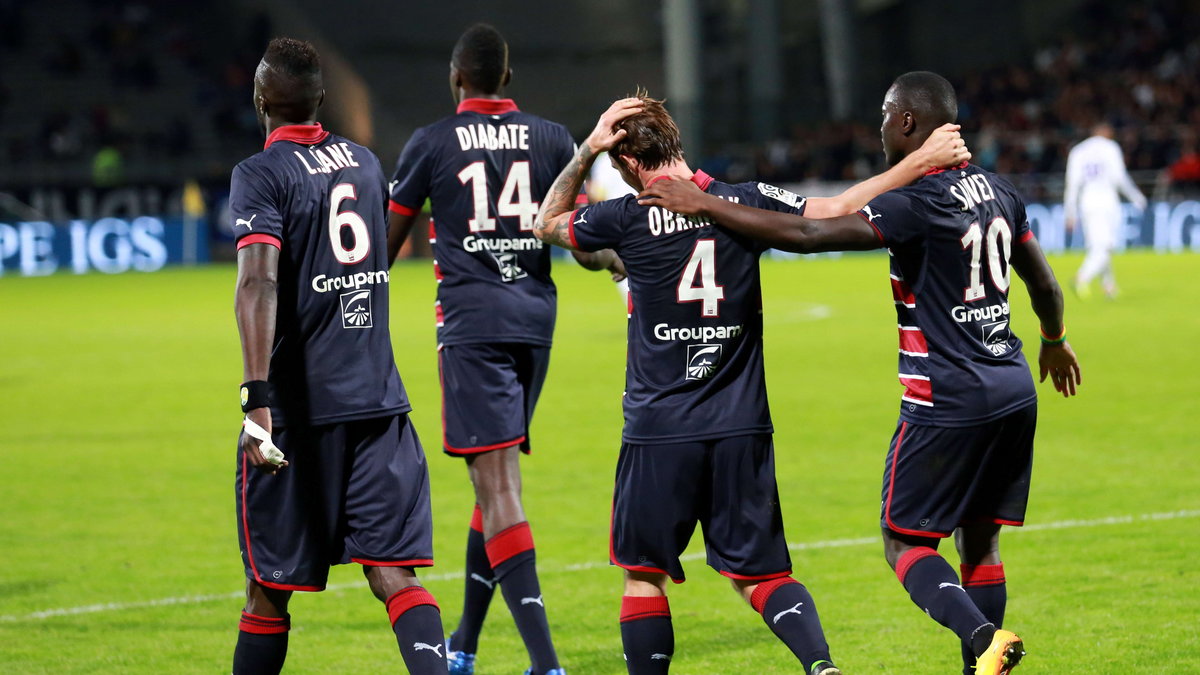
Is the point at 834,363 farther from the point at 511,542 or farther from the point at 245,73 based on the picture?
the point at 245,73

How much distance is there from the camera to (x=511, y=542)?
554 cm

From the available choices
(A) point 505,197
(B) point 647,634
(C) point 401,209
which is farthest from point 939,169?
(C) point 401,209

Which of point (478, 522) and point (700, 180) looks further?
point (478, 522)

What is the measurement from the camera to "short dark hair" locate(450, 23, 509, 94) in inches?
237

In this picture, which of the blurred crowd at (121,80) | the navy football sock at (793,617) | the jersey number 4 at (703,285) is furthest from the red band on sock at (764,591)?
the blurred crowd at (121,80)

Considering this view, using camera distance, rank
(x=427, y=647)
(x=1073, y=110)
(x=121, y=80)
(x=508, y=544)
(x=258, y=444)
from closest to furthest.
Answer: (x=258, y=444)
(x=427, y=647)
(x=508, y=544)
(x=1073, y=110)
(x=121, y=80)

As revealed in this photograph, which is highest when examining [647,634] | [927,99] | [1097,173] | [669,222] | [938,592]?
[1097,173]

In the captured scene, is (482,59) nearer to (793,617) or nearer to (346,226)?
(346,226)

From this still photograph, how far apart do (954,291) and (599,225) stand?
1113mm

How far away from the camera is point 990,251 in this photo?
15.3 feet

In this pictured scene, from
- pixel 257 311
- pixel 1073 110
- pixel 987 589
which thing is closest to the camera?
pixel 257 311

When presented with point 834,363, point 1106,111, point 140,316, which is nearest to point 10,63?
point 140,316

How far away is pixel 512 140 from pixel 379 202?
1376mm

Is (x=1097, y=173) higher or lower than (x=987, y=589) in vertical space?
higher
